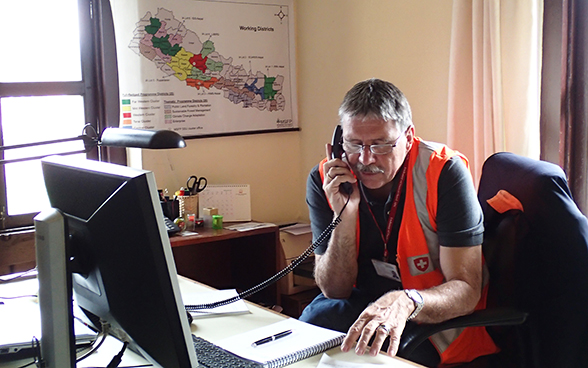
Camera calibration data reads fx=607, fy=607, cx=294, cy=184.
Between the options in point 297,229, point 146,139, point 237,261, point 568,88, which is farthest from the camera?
point 237,261

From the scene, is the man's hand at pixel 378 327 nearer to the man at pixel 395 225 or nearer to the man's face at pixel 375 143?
the man at pixel 395 225

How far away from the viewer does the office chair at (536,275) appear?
4.88ft

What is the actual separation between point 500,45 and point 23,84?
2.18m

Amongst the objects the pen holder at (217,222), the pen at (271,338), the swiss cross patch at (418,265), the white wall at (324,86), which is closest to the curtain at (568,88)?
the white wall at (324,86)

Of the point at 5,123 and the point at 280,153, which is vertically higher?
the point at 5,123

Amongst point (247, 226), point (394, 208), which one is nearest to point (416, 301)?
point (394, 208)

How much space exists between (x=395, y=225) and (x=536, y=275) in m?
0.49

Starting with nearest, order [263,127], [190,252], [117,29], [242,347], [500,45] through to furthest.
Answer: [242,347] < [500,45] < [117,29] < [190,252] < [263,127]

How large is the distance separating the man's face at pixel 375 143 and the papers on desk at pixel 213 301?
0.57 metres

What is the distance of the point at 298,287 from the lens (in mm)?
3289

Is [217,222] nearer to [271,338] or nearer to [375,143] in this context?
[375,143]

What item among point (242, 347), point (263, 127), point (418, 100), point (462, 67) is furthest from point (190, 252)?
point (242, 347)

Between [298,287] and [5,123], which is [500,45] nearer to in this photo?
[298,287]

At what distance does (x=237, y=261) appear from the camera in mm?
3475
